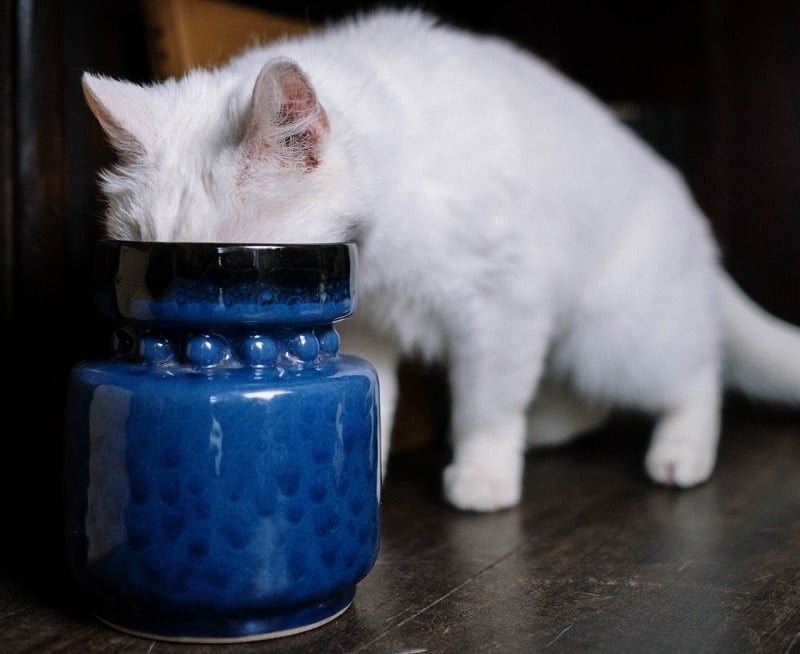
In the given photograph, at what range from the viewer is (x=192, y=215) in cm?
91

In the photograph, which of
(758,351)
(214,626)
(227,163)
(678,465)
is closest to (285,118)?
(227,163)

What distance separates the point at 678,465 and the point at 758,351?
396 millimetres

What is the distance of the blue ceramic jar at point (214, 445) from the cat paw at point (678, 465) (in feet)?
2.43

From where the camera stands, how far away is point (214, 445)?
80 centimetres

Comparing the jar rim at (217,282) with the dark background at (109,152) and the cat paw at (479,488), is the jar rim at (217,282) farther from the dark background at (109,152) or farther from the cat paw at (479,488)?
the cat paw at (479,488)

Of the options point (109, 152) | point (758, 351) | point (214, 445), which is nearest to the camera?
point (214, 445)

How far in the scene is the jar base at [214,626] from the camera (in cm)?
85

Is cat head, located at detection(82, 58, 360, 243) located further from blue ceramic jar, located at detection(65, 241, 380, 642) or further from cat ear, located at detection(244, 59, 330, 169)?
blue ceramic jar, located at detection(65, 241, 380, 642)

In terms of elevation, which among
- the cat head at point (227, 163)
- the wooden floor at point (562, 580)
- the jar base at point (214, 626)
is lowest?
the wooden floor at point (562, 580)

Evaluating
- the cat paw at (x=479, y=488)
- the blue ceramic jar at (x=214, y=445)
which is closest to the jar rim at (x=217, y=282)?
the blue ceramic jar at (x=214, y=445)

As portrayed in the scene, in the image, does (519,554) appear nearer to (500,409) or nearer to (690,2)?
(500,409)

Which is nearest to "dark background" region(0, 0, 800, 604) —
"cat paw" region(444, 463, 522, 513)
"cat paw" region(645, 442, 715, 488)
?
"cat paw" region(444, 463, 522, 513)

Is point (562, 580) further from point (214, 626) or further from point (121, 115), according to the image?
point (121, 115)

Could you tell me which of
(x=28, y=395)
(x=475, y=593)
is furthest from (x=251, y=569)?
(x=28, y=395)
